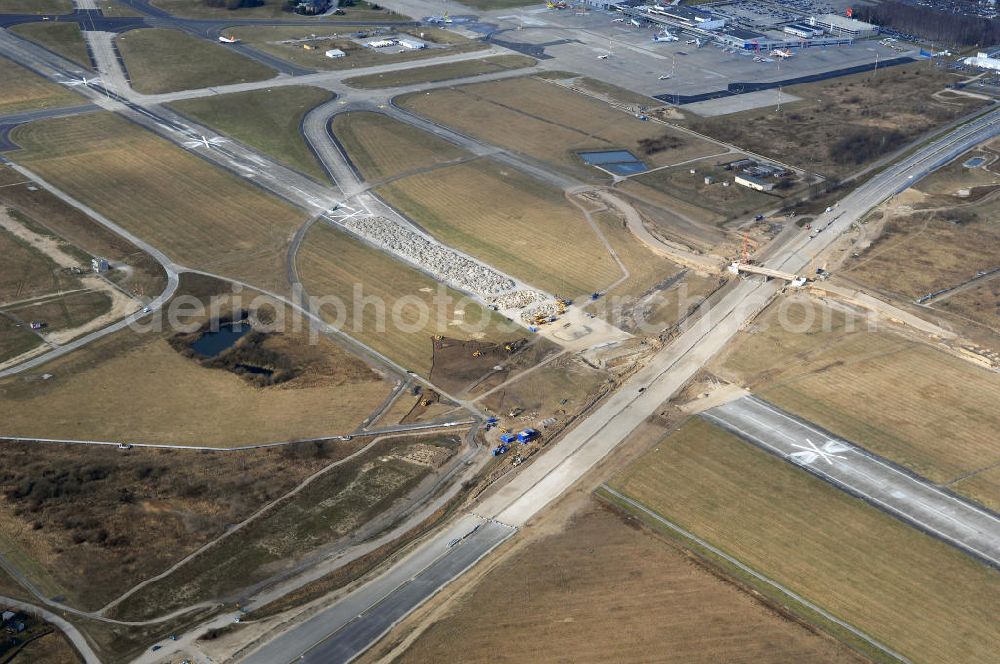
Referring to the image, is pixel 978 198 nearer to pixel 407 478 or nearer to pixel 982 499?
pixel 982 499

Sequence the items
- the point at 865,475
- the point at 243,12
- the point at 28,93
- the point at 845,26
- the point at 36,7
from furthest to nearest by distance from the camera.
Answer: the point at 243,12, the point at 845,26, the point at 36,7, the point at 28,93, the point at 865,475

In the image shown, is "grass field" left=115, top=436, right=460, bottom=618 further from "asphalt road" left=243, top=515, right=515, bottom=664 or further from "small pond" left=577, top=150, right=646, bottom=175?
"small pond" left=577, top=150, right=646, bottom=175

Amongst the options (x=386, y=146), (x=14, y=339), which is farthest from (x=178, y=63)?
(x=14, y=339)

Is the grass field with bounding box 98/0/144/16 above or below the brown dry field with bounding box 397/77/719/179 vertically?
above

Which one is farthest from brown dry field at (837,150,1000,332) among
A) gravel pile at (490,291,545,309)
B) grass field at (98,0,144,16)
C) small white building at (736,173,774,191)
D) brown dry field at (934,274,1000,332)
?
grass field at (98,0,144,16)

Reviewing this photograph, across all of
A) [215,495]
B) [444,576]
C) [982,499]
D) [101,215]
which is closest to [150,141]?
[101,215]

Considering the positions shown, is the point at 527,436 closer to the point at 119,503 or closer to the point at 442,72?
the point at 119,503
